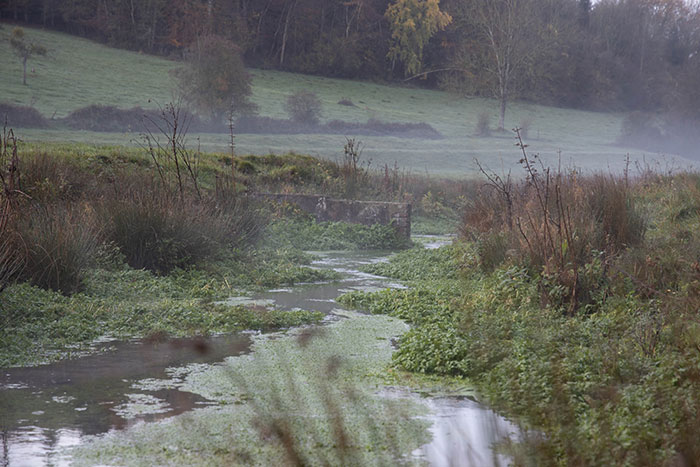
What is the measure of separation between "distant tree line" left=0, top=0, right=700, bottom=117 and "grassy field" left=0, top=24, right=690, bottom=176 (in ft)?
4.98

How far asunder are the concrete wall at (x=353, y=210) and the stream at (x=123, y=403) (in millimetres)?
7751

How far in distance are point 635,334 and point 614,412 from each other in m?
1.25

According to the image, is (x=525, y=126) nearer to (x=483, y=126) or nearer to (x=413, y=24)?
(x=483, y=126)

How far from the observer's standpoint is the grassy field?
31.3 metres

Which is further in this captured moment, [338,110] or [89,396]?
[338,110]

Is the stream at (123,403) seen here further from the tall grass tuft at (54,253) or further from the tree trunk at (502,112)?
the tree trunk at (502,112)

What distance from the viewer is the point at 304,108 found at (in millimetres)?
38688

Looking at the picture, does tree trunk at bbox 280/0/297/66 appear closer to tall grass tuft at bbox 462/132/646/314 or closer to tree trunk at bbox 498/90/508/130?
tree trunk at bbox 498/90/508/130

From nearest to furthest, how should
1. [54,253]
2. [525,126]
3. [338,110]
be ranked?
[54,253] → [338,110] → [525,126]

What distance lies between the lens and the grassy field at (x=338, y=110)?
31.3 metres

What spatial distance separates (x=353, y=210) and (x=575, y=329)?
8937 millimetres

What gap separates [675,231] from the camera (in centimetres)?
938

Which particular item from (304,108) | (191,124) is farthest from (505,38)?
(191,124)

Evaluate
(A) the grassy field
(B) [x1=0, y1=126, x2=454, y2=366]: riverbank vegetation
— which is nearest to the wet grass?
(B) [x1=0, y1=126, x2=454, y2=366]: riverbank vegetation
